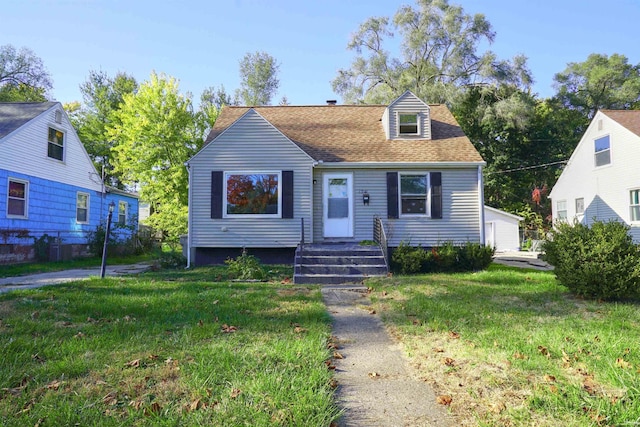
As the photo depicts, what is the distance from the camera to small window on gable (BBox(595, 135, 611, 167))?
17.5m

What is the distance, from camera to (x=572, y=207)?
20.3m

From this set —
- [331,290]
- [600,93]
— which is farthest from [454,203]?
[600,93]

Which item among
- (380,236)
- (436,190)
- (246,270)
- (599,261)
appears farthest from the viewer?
(436,190)

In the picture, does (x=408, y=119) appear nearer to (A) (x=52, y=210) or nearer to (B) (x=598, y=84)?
(A) (x=52, y=210)

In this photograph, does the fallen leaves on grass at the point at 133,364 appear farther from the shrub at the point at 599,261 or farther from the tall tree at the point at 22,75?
Result: the tall tree at the point at 22,75

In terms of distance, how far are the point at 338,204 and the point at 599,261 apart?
24.0ft

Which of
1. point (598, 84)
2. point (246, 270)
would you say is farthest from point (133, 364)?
point (598, 84)

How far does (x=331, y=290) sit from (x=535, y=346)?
14.6 feet

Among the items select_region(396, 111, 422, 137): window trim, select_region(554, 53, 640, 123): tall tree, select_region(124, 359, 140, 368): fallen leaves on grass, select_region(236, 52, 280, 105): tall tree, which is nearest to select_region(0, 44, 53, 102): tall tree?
select_region(236, 52, 280, 105): tall tree

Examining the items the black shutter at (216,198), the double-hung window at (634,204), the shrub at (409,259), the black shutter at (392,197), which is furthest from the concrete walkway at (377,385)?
the double-hung window at (634,204)

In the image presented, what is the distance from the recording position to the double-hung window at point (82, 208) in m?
17.0

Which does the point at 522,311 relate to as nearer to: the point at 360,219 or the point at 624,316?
the point at 624,316

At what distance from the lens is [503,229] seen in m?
24.9

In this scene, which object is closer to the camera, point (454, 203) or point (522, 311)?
point (522, 311)
